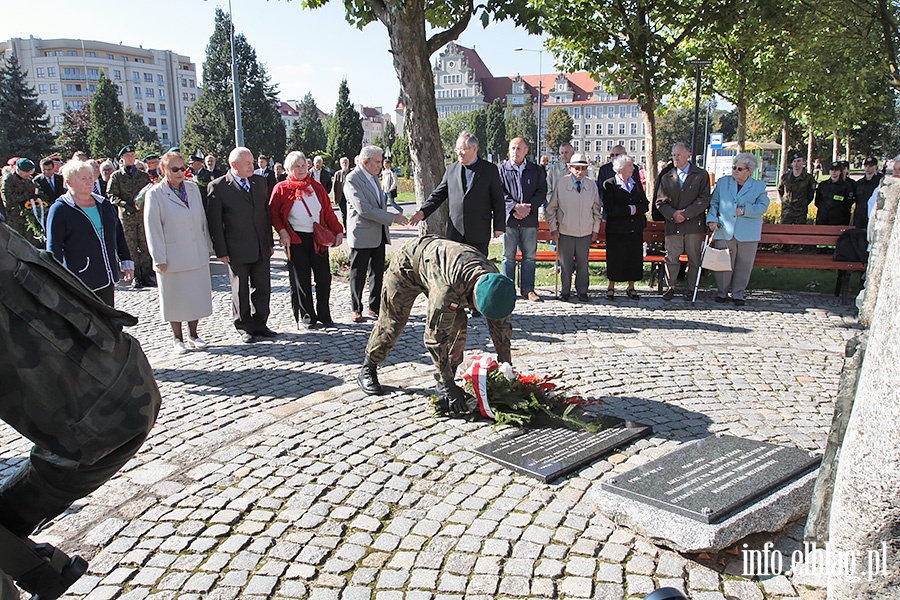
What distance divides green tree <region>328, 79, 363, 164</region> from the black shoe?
58.1 meters

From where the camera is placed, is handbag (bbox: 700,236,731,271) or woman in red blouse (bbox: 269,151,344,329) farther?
handbag (bbox: 700,236,731,271)

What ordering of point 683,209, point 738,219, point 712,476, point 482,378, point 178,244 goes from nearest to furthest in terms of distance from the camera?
1. point 712,476
2. point 482,378
3. point 178,244
4. point 738,219
5. point 683,209

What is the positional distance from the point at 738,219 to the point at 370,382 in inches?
240

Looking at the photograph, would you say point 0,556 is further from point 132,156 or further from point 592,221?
point 132,156

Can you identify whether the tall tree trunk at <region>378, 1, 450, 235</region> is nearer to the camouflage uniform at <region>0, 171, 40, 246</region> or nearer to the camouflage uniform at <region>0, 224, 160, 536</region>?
the camouflage uniform at <region>0, 171, 40, 246</region>

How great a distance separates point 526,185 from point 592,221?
43.1 inches

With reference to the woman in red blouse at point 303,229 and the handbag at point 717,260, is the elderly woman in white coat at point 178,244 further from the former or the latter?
the handbag at point 717,260

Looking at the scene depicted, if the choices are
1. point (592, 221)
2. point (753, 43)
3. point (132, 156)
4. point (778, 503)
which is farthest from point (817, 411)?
point (753, 43)

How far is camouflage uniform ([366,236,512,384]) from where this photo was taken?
479cm

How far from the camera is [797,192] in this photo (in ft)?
46.1

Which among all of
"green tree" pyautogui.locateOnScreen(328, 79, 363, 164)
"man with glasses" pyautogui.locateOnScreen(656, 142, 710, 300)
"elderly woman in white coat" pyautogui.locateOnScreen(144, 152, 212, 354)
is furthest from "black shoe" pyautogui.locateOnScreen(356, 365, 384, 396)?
"green tree" pyautogui.locateOnScreen(328, 79, 363, 164)

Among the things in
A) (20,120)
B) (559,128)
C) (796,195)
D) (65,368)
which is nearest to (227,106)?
(20,120)

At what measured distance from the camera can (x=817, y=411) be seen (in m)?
5.30

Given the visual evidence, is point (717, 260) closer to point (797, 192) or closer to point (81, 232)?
point (797, 192)
